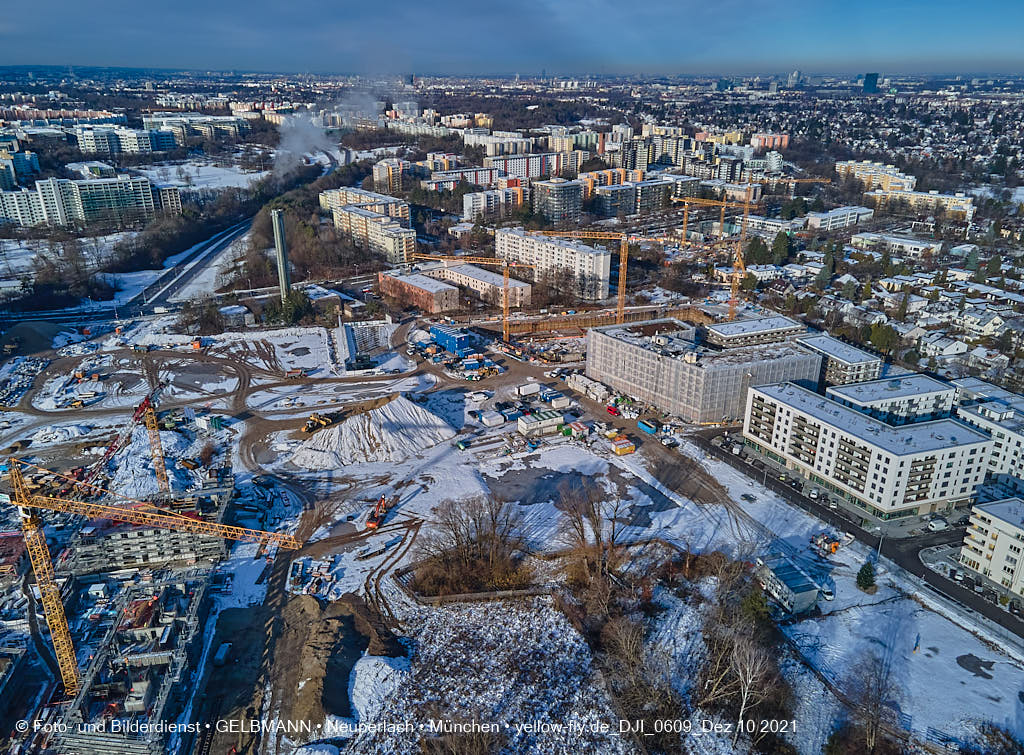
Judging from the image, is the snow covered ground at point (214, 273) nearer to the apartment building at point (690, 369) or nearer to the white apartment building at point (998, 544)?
the apartment building at point (690, 369)

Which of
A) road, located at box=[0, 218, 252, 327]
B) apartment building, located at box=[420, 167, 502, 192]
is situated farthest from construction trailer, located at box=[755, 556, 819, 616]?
apartment building, located at box=[420, 167, 502, 192]

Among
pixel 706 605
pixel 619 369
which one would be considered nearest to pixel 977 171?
pixel 619 369

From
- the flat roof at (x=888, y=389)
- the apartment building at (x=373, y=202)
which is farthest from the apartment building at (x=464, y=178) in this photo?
the flat roof at (x=888, y=389)

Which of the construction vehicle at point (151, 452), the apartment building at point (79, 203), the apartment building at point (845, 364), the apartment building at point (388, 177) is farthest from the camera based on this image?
the apartment building at point (388, 177)

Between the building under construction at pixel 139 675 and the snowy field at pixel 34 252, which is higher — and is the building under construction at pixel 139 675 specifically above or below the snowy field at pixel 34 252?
below

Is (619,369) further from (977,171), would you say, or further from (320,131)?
(320,131)

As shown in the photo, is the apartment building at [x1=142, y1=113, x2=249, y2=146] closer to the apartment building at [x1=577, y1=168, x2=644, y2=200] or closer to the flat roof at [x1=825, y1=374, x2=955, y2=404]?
the apartment building at [x1=577, y1=168, x2=644, y2=200]
